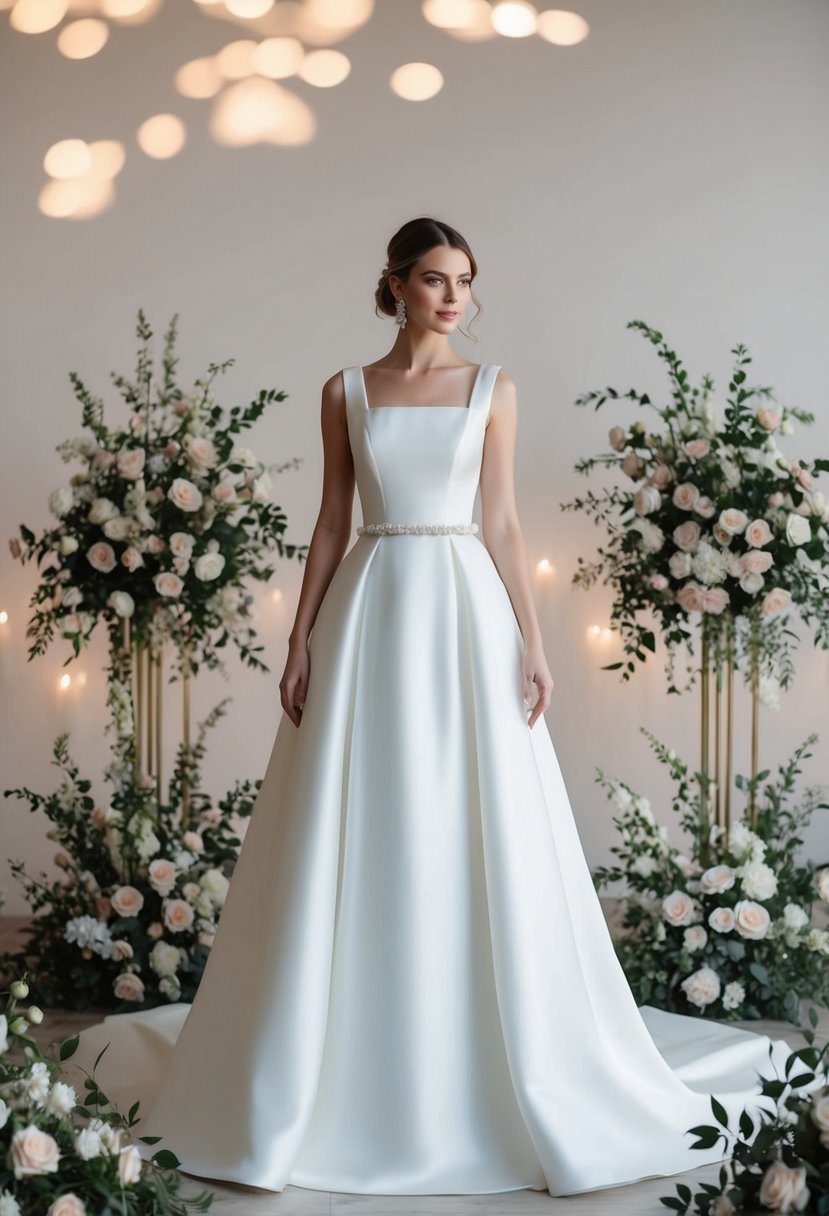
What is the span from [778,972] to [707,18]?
343 cm

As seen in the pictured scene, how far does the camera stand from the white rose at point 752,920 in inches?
139

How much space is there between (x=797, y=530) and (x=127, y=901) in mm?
2232

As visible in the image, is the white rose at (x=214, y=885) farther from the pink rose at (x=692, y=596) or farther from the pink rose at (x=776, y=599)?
the pink rose at (x=776, y=599)

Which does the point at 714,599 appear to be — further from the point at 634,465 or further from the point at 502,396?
the point at 502,396

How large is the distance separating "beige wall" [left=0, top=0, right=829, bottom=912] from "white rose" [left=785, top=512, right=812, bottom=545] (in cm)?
129

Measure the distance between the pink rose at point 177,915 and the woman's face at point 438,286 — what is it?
1.92 meters

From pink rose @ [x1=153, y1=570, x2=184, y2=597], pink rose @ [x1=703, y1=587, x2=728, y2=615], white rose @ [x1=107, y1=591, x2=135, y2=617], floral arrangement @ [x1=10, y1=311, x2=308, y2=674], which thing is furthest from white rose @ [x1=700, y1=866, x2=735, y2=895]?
white rose @ [x1=107, y1=591, x2=135, y2=617]

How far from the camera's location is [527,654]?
2.75m

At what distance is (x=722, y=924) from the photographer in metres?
3.56

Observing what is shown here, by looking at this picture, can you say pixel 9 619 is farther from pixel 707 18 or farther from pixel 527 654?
pixel 707 18

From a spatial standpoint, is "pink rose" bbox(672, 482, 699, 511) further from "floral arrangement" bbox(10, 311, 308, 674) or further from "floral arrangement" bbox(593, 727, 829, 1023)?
"floral arrangement" bbox(10, 311, 308, 674)

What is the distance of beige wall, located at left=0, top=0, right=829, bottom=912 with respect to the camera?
466cm

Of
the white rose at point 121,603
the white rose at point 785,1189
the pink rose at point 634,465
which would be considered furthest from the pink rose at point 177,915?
the white rose at point 785,1189

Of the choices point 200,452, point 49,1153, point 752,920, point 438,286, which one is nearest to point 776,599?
point 752,920
